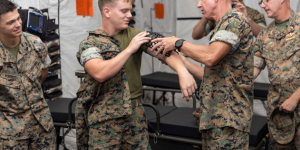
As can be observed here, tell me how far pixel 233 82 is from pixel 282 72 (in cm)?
98

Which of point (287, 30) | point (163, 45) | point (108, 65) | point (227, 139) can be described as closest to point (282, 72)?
point (287, 30)

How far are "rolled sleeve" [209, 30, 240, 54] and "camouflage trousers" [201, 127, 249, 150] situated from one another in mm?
495

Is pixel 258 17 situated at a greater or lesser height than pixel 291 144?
greater

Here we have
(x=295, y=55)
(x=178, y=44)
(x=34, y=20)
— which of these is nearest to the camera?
(x=178, y=44)

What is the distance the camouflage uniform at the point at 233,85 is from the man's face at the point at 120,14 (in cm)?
55

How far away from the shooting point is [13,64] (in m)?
2.13

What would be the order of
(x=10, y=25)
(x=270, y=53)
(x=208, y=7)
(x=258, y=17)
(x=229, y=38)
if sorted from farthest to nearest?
(x=258, y=17) → (x=270, y=53) → (x=10, y=25) → (x=208, y=7) → (x=229, y=38)

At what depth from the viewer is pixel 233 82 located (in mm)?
1791

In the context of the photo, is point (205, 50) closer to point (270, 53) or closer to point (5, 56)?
point (270, 53)

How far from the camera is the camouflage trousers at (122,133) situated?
Result: 1726 mm

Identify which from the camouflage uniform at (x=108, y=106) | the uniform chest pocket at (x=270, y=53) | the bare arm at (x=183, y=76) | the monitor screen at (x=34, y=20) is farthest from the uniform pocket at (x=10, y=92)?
the uniform chest pocket at (x=270, y=53)

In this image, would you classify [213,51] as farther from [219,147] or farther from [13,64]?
[13,64]

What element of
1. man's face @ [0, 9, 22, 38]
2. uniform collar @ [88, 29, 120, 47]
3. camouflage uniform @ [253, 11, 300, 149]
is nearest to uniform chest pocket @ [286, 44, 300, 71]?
camouflage uniform @ [253, 11, 300, 149]

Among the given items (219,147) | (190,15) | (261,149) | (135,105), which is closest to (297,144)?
(261,149)
